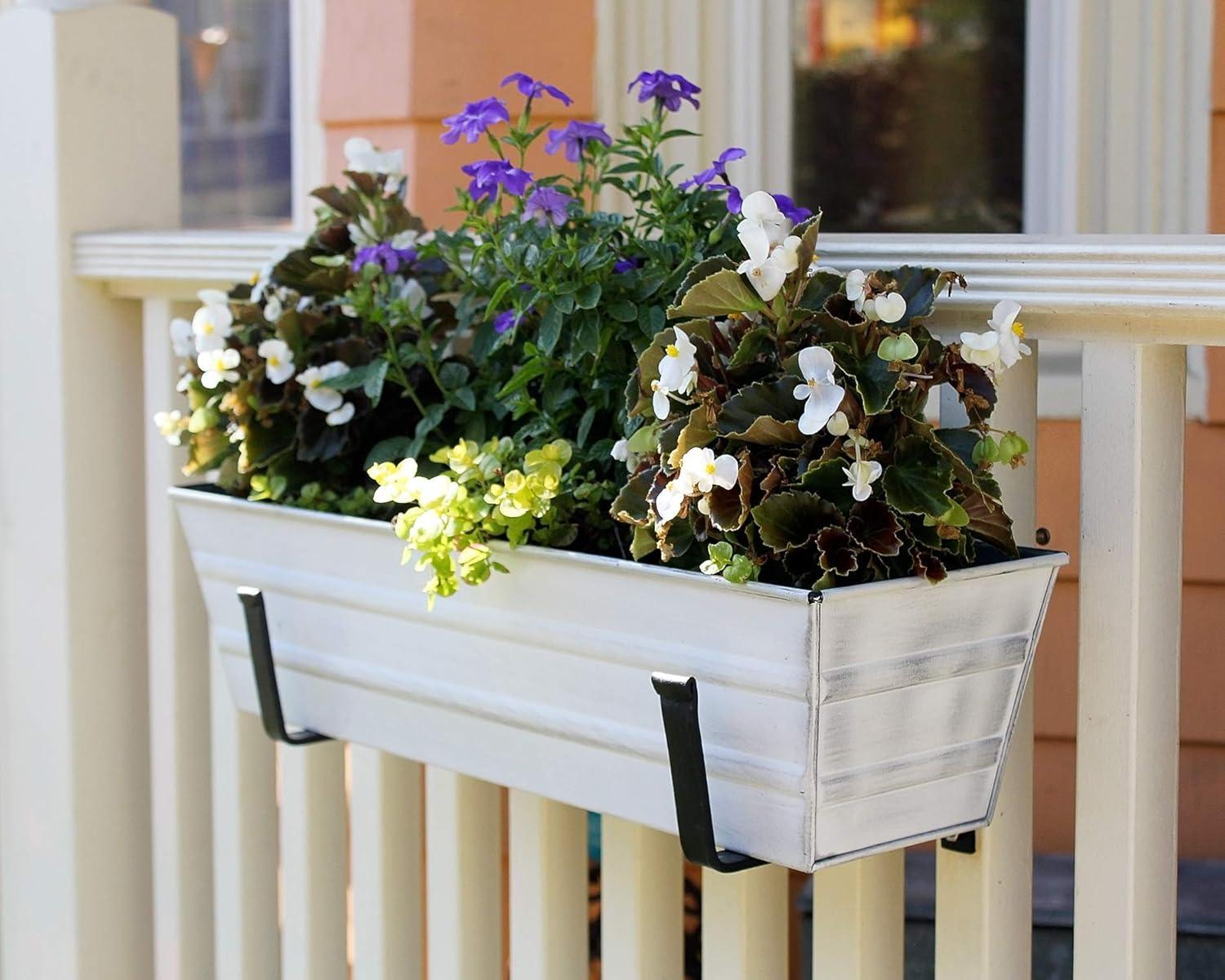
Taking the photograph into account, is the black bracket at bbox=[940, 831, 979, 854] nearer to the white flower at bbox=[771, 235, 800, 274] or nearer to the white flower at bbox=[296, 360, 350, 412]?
the white flower at bbox=[771, 235, 800, 274]

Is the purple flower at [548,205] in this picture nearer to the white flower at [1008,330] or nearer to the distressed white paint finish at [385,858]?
the white flower at [1008,330]

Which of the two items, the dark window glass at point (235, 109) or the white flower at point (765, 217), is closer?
the white flower at point (765, 217)

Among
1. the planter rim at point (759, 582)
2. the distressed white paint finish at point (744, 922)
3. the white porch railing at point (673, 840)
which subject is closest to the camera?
the planter rim at point (759, 582)

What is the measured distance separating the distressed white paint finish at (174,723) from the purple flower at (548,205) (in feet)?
2.24

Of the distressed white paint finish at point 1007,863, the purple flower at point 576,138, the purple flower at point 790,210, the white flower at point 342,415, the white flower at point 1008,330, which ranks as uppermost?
the purple flower at point 576,138

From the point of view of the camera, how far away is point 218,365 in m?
1.34

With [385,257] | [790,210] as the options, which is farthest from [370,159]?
[790,210]

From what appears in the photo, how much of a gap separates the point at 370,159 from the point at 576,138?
31cm

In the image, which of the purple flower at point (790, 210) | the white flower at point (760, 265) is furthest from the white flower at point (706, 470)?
the purple flower at point (790, 210)

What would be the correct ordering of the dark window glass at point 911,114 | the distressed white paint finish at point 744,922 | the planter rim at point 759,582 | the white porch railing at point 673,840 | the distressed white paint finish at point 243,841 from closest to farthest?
the planter rim at point 759,582 < the white porch railing at point 673,840 < the distressed white paint finish at point 744,922 < the distressed white paint finish at point 243,841 < the dark window glass at point 911,114

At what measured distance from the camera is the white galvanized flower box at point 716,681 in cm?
97

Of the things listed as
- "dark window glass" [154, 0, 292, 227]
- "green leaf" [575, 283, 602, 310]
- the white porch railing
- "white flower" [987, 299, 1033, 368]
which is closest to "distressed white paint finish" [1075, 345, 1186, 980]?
the white porch railing

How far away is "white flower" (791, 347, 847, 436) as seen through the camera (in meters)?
0.94

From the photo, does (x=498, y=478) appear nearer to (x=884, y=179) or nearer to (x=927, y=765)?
(x=927, y=765)
